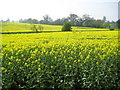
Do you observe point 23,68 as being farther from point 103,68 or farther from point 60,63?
point 103,68

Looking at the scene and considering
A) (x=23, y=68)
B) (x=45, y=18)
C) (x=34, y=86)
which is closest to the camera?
(x=34, y=86)

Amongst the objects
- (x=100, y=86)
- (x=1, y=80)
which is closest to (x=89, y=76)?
(x=100, y=86)

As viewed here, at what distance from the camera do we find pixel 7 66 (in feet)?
20.2

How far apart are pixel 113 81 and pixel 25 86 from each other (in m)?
2.60

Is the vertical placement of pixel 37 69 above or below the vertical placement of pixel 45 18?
below

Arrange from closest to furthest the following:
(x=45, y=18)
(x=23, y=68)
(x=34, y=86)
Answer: (x=34, y=86) < (x=23, y=68) < (x=45, y=18)

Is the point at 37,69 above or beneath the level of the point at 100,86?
above

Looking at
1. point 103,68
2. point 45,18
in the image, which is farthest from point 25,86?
point 45,18

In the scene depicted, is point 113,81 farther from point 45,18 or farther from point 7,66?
point 45,18

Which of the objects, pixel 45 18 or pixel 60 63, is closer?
pixel 60 63

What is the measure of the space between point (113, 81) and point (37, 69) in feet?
7.63

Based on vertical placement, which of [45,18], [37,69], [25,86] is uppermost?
[45,18]

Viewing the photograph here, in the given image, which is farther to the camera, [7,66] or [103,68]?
[7,66]

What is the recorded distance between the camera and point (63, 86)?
5652mm
